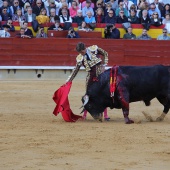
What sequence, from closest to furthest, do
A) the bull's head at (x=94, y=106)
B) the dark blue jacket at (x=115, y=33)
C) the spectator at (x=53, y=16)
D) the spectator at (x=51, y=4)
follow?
the bull's head at (x=94, y=106), the spectator at (x=53, y=16), the spectator at (x=51, y=4), the dark blue jacket at (x=115, y=33)

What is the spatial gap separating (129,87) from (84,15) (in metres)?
7.99

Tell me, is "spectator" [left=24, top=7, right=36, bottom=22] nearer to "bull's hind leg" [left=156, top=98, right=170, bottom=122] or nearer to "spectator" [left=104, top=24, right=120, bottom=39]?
"spectator" [left=104, top=24, right=120, bottom=39]

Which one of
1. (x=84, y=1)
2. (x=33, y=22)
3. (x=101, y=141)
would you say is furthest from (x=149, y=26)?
(x=101, y=141)

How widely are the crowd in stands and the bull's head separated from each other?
23.8ft

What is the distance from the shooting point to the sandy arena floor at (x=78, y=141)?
6766 millimetres

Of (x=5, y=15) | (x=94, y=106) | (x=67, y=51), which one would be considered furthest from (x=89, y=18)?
(x=94, y=106)

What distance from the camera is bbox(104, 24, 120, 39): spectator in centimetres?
1744

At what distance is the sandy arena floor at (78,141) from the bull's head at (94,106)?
0.38ft

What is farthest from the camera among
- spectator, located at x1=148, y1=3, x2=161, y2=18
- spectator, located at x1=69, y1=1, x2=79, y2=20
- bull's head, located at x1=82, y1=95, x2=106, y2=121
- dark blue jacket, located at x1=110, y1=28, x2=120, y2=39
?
dark blue jacket, located at x1=110, y1=28, x2=120, y2=39

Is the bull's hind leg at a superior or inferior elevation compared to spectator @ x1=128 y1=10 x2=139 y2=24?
inferior

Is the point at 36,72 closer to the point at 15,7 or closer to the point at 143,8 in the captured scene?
the point at 15,7

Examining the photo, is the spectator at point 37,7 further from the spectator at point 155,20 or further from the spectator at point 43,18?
the spectator at point 155,20

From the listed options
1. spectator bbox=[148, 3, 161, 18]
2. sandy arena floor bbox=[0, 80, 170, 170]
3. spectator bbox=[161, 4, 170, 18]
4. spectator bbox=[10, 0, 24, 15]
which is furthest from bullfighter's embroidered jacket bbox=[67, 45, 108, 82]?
spectator bbox=[161, 4, 170, 18]

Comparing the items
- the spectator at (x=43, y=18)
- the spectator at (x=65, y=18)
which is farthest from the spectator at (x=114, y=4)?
the spectator at (x=43, y=18)
